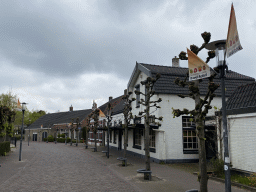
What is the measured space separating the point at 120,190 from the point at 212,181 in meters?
4.15

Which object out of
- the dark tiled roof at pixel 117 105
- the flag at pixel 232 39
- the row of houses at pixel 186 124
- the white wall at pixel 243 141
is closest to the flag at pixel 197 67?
the flag at pixel 232 39

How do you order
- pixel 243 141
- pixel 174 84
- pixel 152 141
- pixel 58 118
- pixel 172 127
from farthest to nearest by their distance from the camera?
pixel 58 118 → pixel 152 141 → pixel 174 84 → pixel 172 127 → pixel 243 141

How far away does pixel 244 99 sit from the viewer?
34.2ft

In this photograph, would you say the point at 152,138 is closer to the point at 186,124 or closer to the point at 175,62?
the point at 186,124

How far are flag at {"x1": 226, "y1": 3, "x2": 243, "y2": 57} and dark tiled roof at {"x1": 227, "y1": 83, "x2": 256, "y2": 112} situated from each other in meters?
5.21

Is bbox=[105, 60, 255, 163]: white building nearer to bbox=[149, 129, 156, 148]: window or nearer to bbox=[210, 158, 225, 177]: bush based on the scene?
bbox=[149, 129, 156, 148]: window

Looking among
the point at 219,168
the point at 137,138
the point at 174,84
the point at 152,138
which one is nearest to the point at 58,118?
the point at 137,138

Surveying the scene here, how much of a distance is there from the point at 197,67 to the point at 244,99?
5784 mm

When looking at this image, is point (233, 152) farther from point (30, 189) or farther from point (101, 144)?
point (101, 144)

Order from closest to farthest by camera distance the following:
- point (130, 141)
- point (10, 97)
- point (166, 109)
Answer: point (166, 109) < point (130, 141) < point (10, 97)

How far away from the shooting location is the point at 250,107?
960 cm

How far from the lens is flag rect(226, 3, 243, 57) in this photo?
5.04 m

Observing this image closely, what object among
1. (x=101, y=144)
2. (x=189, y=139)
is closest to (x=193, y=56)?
(x=189, y=139)

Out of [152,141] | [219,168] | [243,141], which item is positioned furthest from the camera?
[152,141]
